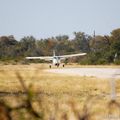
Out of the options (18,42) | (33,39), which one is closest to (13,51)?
(18,42)

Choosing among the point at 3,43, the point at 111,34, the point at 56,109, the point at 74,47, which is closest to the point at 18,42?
the point at 3,43

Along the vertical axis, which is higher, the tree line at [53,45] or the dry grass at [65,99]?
the tree line at [53,45]

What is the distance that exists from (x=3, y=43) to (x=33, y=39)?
12.1m

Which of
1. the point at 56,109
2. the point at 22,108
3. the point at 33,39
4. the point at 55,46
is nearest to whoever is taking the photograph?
the point at 22,108

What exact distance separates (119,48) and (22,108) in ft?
261

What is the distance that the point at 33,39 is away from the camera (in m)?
144

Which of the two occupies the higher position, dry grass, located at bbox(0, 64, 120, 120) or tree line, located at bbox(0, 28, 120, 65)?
tree line, located at bbox(0, 28, 120, 65)

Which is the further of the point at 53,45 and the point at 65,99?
the point at 53,45

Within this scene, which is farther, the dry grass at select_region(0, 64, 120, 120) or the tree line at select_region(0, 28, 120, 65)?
the tree line at select_region(0, 28, 120, 65)

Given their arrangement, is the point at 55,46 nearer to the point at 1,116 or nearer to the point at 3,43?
the point at 3,43

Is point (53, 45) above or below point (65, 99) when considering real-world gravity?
above

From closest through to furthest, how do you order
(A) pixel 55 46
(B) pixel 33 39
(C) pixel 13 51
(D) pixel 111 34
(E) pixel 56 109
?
(E) pixel 56 109, (D) pixel 111 34, (C) pixel 13 51, (A) pixel 55 46, (B) pixel 33 39

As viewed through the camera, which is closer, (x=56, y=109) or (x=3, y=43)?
(x=56, y=109)

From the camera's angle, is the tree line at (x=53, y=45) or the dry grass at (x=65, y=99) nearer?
the dry grass at (x=65, y=99)
